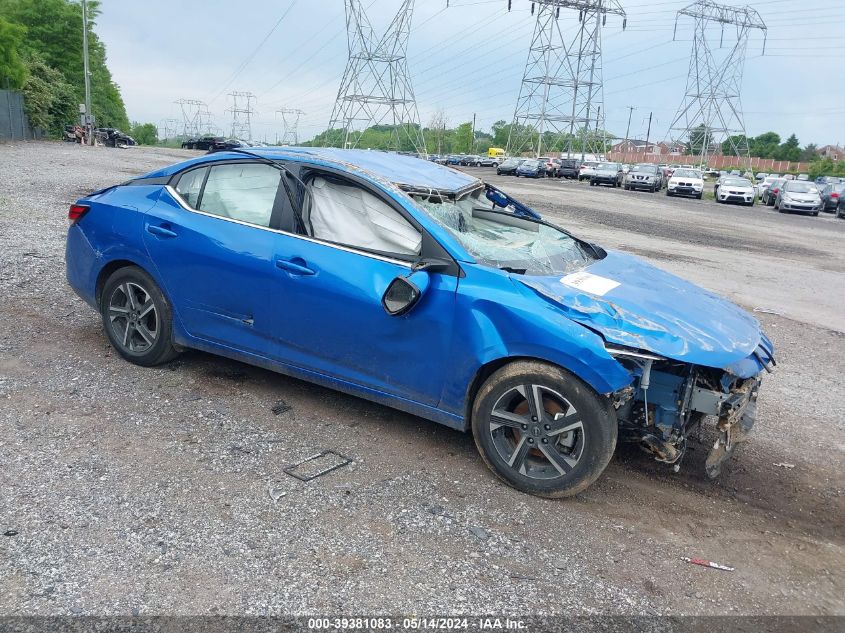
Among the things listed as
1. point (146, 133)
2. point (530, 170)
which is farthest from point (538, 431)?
point (146, 133)

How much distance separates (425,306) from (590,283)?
3.20ft

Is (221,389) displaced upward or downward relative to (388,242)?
downward

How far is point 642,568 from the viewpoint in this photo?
320cm

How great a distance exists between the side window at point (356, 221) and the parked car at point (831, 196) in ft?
110

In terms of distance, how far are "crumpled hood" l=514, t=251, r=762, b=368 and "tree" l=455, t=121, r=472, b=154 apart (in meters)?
122

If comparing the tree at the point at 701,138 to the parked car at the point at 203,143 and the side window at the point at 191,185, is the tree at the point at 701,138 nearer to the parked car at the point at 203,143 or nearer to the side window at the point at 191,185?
the parked car at the point at 203,143

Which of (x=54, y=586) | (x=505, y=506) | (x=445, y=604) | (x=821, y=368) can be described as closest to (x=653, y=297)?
(x=505, y=506)

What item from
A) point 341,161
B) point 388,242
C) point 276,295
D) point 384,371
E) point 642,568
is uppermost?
point 341,161

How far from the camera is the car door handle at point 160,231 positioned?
470cm

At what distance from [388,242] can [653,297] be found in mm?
1593

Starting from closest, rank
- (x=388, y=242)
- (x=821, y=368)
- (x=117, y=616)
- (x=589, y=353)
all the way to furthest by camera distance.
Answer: (x=117, y=616), (x=589, y=353), (x=388, y=242), (x=821, y=368)

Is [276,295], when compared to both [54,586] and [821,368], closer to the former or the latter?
[54,586]

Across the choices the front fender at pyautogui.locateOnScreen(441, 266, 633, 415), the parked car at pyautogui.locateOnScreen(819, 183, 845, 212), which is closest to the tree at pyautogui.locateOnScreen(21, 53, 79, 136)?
the parked car at pyautogui.locateOnScreen(819, 183, 845, 212)

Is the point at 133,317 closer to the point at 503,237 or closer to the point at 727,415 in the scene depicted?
the point at 503,237
